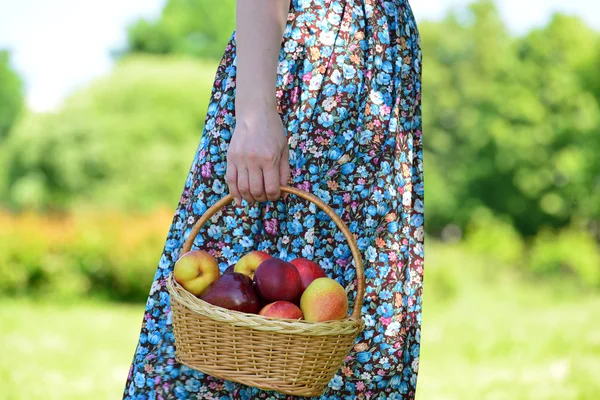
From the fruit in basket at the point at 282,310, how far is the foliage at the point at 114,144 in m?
9.69

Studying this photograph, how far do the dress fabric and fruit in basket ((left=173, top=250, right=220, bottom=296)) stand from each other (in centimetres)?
21

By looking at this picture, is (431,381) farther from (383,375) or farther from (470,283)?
(470,283)

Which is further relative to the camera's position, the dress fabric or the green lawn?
the green lawn

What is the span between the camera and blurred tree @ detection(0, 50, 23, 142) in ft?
79.2

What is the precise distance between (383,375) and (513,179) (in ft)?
45.0

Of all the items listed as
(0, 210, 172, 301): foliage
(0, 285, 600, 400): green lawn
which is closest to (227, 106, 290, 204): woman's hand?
(0, 285, 600, 400): green lawn

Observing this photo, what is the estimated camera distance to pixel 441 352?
5.84 meters

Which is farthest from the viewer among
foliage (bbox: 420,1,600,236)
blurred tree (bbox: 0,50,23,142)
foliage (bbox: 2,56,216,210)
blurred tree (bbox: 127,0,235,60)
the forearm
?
blurred tree (bbox: 127,0,235,60)

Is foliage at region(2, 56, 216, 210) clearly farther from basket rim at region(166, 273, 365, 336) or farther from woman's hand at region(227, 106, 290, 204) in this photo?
basket rim at region(166, 273, 365, 336)

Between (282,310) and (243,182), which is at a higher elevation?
(243,182)

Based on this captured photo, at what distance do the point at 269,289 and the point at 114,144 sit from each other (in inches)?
444

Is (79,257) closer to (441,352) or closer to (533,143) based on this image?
(441,352)

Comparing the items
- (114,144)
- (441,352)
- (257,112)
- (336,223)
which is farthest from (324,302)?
(114,144)

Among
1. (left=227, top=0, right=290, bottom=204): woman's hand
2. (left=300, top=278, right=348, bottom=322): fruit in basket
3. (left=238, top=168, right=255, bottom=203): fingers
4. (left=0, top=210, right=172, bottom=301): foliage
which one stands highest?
(left=0, top=210, right=172, bottom=301): foliage
